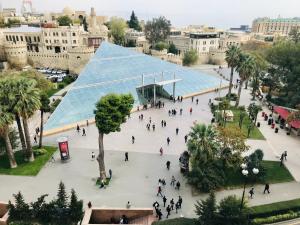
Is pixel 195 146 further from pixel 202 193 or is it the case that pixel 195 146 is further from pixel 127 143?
pixel 127 143

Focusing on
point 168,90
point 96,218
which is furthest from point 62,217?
point 168,90

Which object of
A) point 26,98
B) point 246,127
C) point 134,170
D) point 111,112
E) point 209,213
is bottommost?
point 246,127

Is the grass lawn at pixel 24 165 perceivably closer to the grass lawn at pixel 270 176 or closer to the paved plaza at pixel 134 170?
the paved plaza at pixel 134 170

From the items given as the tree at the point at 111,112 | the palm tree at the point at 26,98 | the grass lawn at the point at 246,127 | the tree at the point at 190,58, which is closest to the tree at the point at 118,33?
the tree at the point at 190,58

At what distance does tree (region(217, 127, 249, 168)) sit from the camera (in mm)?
20688

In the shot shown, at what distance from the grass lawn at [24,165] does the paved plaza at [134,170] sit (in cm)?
57

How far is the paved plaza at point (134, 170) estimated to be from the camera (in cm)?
1983

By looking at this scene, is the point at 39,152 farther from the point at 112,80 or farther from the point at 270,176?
the point at 270,176

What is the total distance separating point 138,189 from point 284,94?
30649mm

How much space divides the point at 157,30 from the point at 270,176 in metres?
76.3

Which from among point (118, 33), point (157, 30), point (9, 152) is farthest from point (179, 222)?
point (157, 30)

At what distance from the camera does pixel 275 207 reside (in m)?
Result: 18.1

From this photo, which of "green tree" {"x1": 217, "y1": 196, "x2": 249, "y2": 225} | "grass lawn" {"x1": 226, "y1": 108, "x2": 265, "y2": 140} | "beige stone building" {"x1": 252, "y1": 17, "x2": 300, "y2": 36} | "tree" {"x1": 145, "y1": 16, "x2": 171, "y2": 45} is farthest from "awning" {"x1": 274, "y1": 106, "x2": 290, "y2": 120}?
"beige stone building" {"x1": 252, "y1": 17, "x2": 300, "y2": 36}

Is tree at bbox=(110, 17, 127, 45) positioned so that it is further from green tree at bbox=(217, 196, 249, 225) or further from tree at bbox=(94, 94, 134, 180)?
green tree at bbox=(217, 196, 249, 225)
